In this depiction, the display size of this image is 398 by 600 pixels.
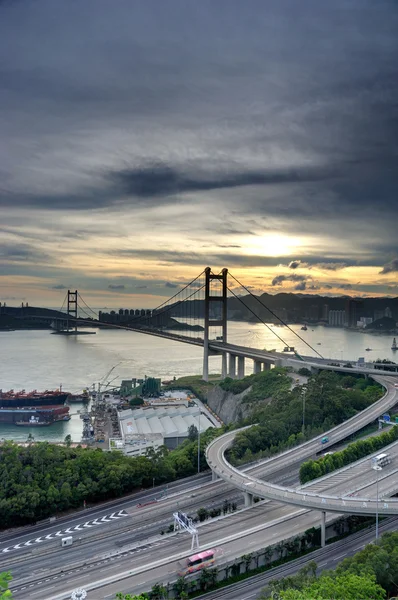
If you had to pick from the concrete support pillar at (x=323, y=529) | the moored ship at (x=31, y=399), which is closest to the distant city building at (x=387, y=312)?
the moored ship at (x=31, y=399)

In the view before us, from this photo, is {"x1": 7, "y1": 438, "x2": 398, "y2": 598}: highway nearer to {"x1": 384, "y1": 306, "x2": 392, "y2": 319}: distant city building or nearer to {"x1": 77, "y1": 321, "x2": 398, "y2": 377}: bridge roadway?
{"x1": 77, "y1": 321, "x2": 398, "y2": 377}: bridge roadway

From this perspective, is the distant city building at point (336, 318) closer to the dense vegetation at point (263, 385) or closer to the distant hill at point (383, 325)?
the distant hill at point (383, 325)

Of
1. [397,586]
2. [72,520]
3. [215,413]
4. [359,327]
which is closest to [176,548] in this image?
[72,520]

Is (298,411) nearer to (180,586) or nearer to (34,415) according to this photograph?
(180,586)

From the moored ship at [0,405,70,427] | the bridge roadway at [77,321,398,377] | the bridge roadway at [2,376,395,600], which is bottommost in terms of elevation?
the moored ship at [0,405,70,427]

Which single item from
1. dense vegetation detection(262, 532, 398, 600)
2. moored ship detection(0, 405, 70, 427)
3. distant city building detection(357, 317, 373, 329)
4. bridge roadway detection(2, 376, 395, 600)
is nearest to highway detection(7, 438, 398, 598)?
bridge roadway detection(2, 376, 395, 600)

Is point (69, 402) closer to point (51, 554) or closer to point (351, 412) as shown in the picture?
point (351, 412)
